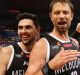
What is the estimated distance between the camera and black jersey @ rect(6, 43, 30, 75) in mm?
2988

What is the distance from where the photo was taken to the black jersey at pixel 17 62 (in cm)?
299

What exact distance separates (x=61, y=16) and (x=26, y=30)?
0.68m

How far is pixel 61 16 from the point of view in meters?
2.57

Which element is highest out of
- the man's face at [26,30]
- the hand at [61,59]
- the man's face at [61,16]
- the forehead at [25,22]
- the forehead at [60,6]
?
the forehead at [60,6]

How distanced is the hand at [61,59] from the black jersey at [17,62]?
2.16 feet

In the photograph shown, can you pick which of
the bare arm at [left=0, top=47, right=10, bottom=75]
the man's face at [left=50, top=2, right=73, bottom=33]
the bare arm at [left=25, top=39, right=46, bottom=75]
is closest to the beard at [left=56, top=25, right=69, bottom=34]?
the man's face at [left=50, top=2, right=73, bottom=33]

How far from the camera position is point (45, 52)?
8.07ft

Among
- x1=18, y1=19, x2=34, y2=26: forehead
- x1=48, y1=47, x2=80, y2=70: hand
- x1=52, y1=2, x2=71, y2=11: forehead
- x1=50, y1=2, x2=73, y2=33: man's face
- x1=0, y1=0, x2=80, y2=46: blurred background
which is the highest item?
x1=52, y1=2, x2=71, y2=11: forehead

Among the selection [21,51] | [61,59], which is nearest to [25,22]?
[21,51]

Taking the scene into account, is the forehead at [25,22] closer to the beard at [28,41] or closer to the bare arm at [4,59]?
the beard at [28,41]

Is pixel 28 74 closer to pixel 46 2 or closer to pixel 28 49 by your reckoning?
pixel 28 49

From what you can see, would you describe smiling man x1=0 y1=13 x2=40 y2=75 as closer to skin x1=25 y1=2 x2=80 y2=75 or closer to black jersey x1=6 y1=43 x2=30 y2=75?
black jersey x1=6 y1=43 x2=30 y2=75

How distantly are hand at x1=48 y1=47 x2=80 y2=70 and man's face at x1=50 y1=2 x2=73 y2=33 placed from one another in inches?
9.9

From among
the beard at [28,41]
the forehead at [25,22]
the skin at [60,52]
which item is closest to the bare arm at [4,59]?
the beard at [28,41]
